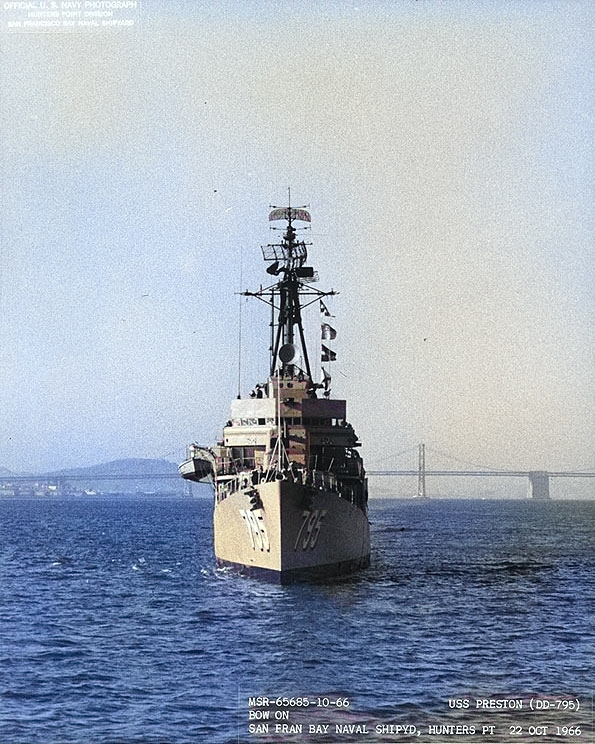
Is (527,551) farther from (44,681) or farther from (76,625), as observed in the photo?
(44,681)

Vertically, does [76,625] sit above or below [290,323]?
below

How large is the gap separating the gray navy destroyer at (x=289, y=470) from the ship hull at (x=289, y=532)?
0.03m

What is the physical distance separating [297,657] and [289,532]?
25.7 feet

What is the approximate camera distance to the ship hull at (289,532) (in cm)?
2894

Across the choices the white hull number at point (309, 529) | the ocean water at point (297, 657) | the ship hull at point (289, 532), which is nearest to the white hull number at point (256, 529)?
the ship hull at point (289, 532)

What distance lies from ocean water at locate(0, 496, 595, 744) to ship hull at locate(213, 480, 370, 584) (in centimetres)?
73

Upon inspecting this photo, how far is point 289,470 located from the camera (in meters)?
30.1

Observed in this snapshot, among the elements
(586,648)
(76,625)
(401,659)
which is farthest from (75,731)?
(586,648)

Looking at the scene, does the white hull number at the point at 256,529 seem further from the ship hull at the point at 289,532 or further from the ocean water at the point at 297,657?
the ocean water at the point at 297,657

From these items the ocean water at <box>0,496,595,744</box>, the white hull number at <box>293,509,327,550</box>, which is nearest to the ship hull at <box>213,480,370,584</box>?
the white hull number at <box>293,509,327,550</box>

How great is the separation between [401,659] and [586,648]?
16.5 ft

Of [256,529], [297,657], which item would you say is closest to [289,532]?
[256,529]

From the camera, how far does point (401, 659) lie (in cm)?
2131

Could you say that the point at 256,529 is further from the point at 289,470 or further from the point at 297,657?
the point at 297,657
